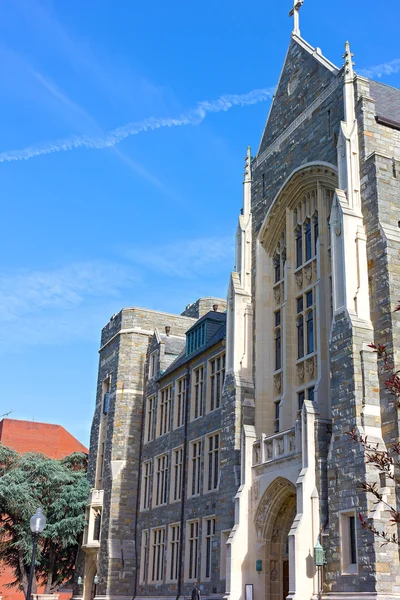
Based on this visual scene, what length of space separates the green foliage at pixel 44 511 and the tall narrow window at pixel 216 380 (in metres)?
11.1

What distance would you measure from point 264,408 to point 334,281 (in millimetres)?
5866

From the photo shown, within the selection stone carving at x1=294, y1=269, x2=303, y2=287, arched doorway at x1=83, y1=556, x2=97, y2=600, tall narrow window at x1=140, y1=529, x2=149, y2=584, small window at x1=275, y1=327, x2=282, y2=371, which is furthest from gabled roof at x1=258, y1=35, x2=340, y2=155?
arched doorway at x1=83, y1=556, x2=97, y2=600

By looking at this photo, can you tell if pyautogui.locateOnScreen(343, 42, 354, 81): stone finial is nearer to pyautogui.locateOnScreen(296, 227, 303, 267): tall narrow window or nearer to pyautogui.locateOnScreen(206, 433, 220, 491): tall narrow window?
pyautogui.locateOnScreen(296, 227, 303, 267): tall narrow window

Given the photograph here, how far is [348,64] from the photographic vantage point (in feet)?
73.3

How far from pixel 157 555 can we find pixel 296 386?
1312cm

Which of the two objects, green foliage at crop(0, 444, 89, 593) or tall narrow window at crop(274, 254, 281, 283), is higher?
tall narrow window at crop(274, 254, 281, 283)

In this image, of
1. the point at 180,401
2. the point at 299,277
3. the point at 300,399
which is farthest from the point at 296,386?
the point at 180,401

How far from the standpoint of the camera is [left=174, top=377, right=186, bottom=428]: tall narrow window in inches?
1278

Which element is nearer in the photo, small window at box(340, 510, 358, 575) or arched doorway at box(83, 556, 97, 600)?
small window at box(340, 510, 358, 575)

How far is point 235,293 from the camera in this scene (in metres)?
25.9

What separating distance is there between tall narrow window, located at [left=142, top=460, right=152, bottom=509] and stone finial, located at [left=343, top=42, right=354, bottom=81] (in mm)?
20267

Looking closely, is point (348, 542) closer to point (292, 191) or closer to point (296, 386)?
point (296, 386)

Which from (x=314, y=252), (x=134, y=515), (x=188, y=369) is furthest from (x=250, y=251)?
(x=134, y=515)

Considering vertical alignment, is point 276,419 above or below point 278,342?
below
